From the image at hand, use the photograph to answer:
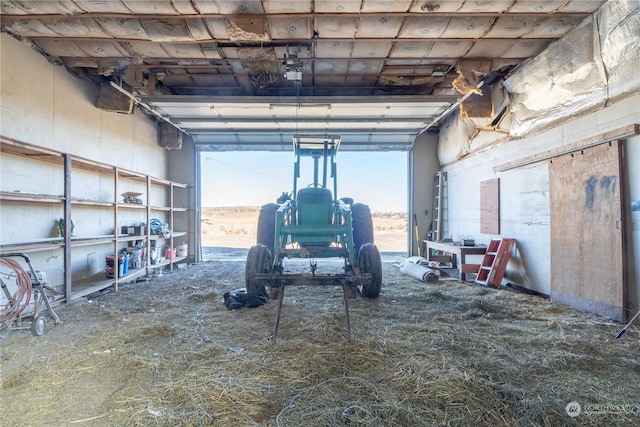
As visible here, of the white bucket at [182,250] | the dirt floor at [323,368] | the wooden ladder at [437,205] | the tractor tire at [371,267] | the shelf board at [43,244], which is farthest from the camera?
the wooden ladder at [437,205]

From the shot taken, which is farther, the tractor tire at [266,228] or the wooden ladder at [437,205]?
the wooden ladder at [437,205]

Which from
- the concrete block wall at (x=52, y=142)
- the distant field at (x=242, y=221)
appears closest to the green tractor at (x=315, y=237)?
the concrete block wall at (x=52, y=142)

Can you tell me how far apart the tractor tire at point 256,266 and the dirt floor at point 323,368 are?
13.7 inches

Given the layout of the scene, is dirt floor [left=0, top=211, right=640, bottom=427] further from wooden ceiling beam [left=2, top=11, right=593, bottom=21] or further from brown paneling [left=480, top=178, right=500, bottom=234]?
wooden ceiling beam [left=2, top=11, right=593, bottom=21]

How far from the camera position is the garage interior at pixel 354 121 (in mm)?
1975

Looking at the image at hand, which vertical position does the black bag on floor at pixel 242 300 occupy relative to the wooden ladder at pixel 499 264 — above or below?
below

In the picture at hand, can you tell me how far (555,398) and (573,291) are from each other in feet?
8.26

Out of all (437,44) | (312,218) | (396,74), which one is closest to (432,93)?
(396,74)

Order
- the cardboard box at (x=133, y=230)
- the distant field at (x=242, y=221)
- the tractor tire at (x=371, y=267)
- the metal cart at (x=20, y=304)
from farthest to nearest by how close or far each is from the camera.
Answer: the distant field at (x=242, y=221) → the cardboard box at (x=133, y=230) → the tractor tire at (x=371, y=267) → the metal cart at (x=20, y=304)

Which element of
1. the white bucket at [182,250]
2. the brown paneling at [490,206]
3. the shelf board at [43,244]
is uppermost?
the brown paneling at [490,206]

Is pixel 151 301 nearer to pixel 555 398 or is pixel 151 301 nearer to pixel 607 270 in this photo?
pixel 555 398

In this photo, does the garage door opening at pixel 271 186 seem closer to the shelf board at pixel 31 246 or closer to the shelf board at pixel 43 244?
the shelf board at pixel 43 244

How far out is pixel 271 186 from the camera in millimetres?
18969

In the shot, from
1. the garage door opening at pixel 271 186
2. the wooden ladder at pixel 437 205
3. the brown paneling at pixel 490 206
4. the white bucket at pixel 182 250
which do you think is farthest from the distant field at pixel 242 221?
the brown paneling at pixel 490 206
